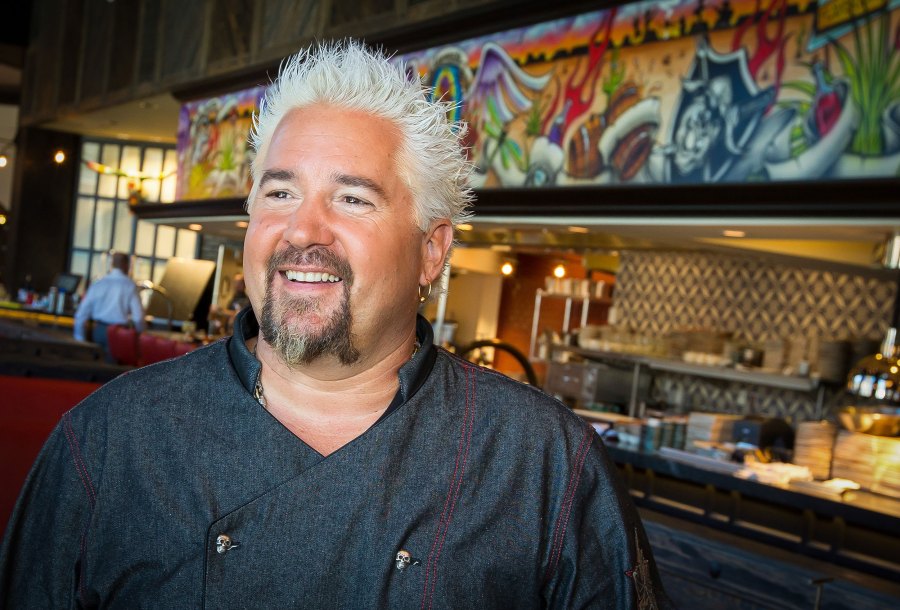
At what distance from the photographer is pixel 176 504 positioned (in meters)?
1.51

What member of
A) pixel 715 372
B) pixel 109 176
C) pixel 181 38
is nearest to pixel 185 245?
pixel 109 176

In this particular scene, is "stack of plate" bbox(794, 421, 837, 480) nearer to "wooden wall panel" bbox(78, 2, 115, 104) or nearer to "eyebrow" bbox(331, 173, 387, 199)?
"eyebrow" bbox(331, 173, 387, 199)

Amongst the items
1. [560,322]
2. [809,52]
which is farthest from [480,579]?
[560,322]

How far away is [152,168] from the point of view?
17.4 meters

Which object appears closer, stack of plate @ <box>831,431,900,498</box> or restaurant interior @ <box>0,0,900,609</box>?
restaurant interior @ <box>0,0,900,609</box>

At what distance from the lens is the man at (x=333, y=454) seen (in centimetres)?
150

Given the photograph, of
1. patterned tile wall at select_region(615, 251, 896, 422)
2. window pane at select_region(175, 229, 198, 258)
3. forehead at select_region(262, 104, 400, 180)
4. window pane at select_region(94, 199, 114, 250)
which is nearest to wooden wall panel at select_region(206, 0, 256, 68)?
patterned tile wall at select_region(615, 251, 896, 422)

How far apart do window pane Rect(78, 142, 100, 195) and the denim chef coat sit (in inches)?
681

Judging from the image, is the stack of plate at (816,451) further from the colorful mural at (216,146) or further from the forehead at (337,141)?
the colorful mural at (216,146)

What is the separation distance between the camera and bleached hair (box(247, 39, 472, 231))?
1.64 meters

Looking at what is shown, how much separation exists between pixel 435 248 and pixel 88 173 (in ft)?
57.0

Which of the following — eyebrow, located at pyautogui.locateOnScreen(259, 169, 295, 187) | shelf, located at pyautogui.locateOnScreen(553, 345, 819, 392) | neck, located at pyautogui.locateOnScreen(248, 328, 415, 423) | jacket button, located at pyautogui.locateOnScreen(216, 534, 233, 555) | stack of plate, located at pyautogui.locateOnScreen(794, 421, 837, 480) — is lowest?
stack of plate, located at pyautogui.locateOnScreen(794, 421, 837, 480)

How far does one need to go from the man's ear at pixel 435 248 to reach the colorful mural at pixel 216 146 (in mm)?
7519

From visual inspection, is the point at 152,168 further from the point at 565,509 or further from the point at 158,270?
the point at 565,509
